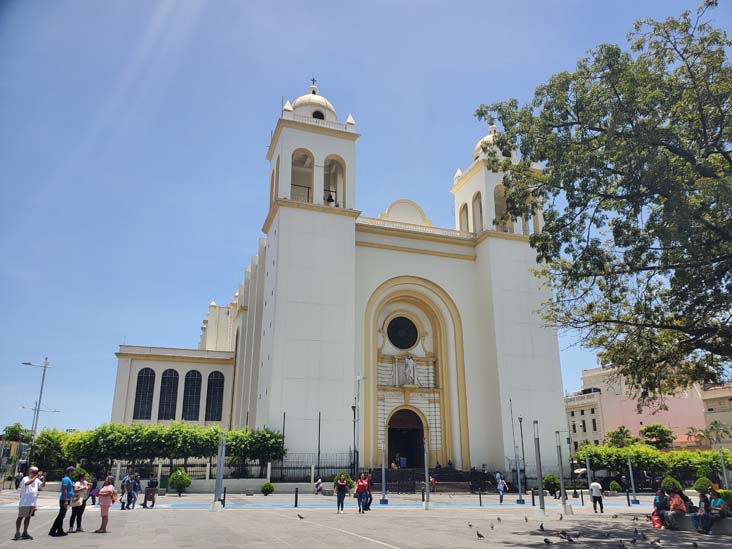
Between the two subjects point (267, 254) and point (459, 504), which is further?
point (267, 254)

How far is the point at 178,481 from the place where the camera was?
25.1m

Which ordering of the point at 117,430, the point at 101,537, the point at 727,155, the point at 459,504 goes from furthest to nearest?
1. the point at 117,430
2. the point at 459,504
3. the point at 727,155
4. the point at 101,537

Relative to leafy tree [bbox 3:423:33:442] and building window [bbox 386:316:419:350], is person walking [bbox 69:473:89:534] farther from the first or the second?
leafy tree [bbox 3:423:33:442]

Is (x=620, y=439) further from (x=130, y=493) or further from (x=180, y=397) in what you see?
(x=130, y=493)

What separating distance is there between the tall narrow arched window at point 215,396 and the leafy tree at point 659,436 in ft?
115

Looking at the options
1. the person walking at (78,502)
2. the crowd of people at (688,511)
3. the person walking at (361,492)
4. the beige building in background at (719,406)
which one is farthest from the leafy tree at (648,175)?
the beige building in background at (719,406)

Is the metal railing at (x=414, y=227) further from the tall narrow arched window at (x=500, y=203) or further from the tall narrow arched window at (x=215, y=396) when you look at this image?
the tall narrow arched window at (x=215, y=396)

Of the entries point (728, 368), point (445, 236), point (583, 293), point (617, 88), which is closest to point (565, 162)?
point (617, 88)

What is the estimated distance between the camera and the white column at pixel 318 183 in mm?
32781

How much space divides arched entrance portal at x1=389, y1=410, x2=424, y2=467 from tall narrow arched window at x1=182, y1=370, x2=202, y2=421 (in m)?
16.5

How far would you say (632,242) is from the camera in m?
14.4

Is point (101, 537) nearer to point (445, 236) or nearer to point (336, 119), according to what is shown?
point (445, 236)

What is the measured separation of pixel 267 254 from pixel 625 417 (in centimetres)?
4095

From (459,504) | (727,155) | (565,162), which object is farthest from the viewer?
(459,504)
